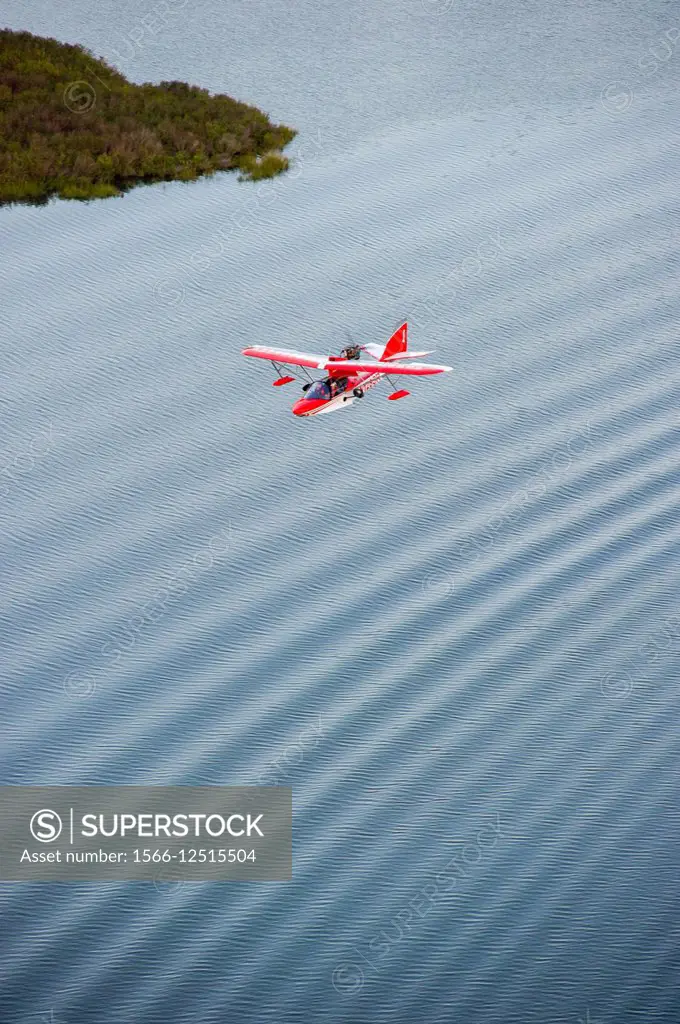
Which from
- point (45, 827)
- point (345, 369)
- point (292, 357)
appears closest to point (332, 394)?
point (345, 369)

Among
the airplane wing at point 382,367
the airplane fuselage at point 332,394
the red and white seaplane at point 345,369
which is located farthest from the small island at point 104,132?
the airplane wing at point 382,367

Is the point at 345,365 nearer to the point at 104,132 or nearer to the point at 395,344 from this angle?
the point at 395,344

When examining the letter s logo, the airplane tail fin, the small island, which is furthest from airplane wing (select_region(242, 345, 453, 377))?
the small island

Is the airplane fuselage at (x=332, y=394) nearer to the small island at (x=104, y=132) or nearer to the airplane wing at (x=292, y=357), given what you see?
the airplane wing at (x=292, y=357)

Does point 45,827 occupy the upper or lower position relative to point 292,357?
lower

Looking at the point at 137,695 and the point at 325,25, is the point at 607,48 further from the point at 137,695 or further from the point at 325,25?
the point at 137,695

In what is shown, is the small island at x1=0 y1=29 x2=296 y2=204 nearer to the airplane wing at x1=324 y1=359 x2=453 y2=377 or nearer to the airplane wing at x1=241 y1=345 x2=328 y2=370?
the airplane wing at x1=241 y1=345 x2=328 y2=370
